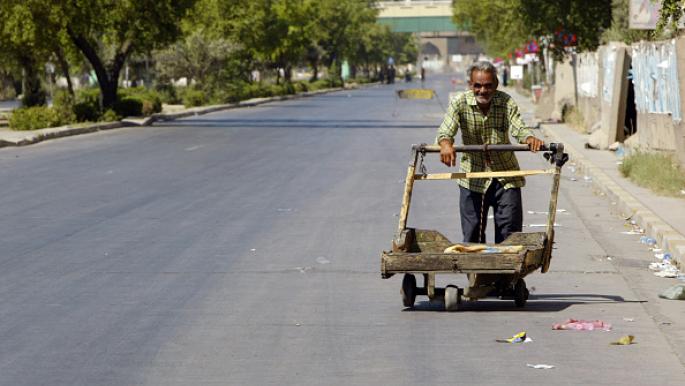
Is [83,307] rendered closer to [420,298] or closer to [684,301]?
[420,298]

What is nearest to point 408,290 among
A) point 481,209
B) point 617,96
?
point 481,209

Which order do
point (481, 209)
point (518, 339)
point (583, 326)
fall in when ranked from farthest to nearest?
point (481, 209) < point (583, 326) < point (518, 339)

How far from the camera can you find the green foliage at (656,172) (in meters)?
18.1

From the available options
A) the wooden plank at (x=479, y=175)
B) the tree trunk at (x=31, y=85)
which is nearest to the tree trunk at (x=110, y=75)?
the tree trunk at (x=31, y=85)

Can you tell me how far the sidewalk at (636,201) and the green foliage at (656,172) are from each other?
146 millimetres

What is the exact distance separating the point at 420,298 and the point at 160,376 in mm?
3379

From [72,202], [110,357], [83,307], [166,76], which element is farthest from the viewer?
[166,76]

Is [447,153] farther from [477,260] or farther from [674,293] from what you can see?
[674,293]

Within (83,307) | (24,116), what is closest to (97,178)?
(83,307)

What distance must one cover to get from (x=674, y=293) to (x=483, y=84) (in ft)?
7.41

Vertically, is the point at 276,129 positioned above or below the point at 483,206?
below

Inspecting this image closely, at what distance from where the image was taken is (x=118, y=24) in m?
46.7

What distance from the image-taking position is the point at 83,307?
981cm

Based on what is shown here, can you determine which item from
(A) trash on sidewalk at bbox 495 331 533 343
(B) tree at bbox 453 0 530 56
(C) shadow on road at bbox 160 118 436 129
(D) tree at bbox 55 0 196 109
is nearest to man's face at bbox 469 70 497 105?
(A) trash on sidewalk at bbox 495 331 533 343
